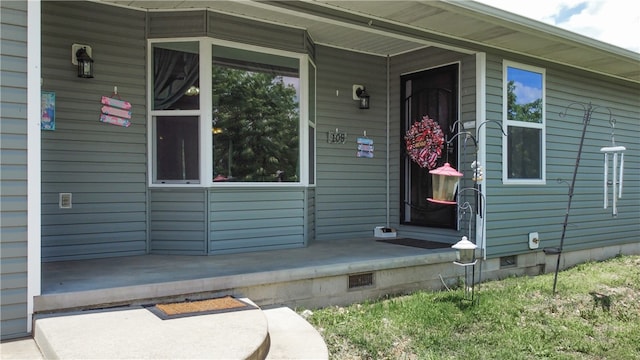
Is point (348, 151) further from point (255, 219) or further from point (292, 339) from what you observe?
point (292, 339)

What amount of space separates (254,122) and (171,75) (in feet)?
3.06

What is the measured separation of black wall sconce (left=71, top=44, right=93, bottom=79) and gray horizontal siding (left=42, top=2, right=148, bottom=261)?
0.05 meters

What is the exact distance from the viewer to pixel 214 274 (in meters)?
3.58

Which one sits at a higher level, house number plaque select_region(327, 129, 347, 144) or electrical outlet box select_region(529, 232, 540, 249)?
house number plaque select_region(327, 129, 347, 144)

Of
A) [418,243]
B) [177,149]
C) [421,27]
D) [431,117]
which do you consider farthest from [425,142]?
[177,149]

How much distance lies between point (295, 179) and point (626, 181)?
18.0 feet

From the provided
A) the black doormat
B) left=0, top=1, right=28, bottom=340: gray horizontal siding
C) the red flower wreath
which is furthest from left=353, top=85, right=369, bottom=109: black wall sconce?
left=0, top=1, right=28, bottom=340: gray horizontal siding

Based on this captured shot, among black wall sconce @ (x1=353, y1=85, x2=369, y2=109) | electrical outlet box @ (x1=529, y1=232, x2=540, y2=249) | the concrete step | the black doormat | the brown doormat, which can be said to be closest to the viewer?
the concrete step

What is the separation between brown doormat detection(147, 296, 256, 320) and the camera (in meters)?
2.91

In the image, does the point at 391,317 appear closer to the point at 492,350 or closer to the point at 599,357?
the point at 492,350

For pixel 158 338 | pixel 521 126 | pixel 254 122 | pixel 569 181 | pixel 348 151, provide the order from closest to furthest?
pixel 158 338
pixel 254 122
pixel 521 126
pixel 348 151
pixel 569 181

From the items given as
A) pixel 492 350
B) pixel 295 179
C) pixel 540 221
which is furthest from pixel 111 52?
pixel 540 221

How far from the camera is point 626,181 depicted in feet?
23.2

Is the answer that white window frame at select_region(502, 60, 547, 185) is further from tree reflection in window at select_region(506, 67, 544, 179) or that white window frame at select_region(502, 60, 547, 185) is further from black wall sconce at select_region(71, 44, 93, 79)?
black wall sconce at select_region(71, 44, 93, 79)
